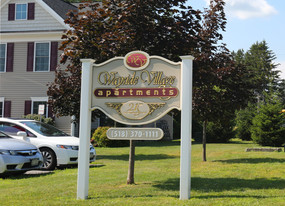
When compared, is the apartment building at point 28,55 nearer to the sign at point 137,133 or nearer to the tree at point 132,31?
the tree at point 132,31

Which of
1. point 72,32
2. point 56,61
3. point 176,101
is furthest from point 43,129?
point 56,61

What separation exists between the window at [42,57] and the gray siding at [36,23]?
3.32 ft

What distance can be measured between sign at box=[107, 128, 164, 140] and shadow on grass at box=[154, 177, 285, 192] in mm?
1585

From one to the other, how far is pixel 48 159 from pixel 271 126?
49.7ft

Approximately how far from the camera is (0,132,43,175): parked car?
9938mm

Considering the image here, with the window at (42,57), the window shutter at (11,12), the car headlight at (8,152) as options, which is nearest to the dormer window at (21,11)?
the window shutter at (11,12)

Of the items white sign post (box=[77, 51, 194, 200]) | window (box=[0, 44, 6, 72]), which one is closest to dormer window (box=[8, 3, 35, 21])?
window (box=[0, 44, 6, 72])

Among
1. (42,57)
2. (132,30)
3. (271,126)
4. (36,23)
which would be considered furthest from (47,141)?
(271,126)

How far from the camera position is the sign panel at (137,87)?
7.60 meters

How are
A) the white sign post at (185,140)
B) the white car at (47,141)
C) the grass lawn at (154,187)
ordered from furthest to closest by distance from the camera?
1. the white car at (47,141)
2. the white sign post at (185,140)
3. the grass lawn at (154,187)

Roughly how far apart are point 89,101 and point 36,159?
12.1 feet

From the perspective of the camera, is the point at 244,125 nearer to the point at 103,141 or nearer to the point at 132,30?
the point at 103,141

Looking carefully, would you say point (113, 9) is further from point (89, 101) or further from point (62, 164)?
point (62, 164)

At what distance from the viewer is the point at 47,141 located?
11.9m
